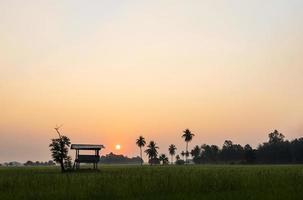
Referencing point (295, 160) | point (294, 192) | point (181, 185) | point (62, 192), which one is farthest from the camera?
point (295, 160)

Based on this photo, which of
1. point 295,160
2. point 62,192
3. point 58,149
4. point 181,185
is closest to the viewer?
point 62,192

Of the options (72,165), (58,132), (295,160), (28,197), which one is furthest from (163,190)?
(295,160)

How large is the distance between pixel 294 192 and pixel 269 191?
1.41m

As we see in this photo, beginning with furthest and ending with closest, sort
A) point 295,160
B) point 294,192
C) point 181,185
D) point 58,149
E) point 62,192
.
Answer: point 295,160 → point 58,149 → point 181,185 → point 62,192 → point 294,192

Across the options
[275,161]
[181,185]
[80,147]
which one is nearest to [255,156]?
→ [275,161]

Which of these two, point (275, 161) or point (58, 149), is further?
point (275, 161)

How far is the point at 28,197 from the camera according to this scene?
23234mm

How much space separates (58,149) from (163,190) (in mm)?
42685

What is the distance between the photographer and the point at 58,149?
65.4 m

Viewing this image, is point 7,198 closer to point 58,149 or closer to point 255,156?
point 58,149

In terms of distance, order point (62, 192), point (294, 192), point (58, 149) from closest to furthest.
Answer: point (294, 192), point (62, 192), point (58, 149)

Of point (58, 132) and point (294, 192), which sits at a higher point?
point (58, 132)

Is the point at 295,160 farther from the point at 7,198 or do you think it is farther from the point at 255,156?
the point at 7,198

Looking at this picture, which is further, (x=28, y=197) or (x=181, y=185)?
(x=181, y=185)
